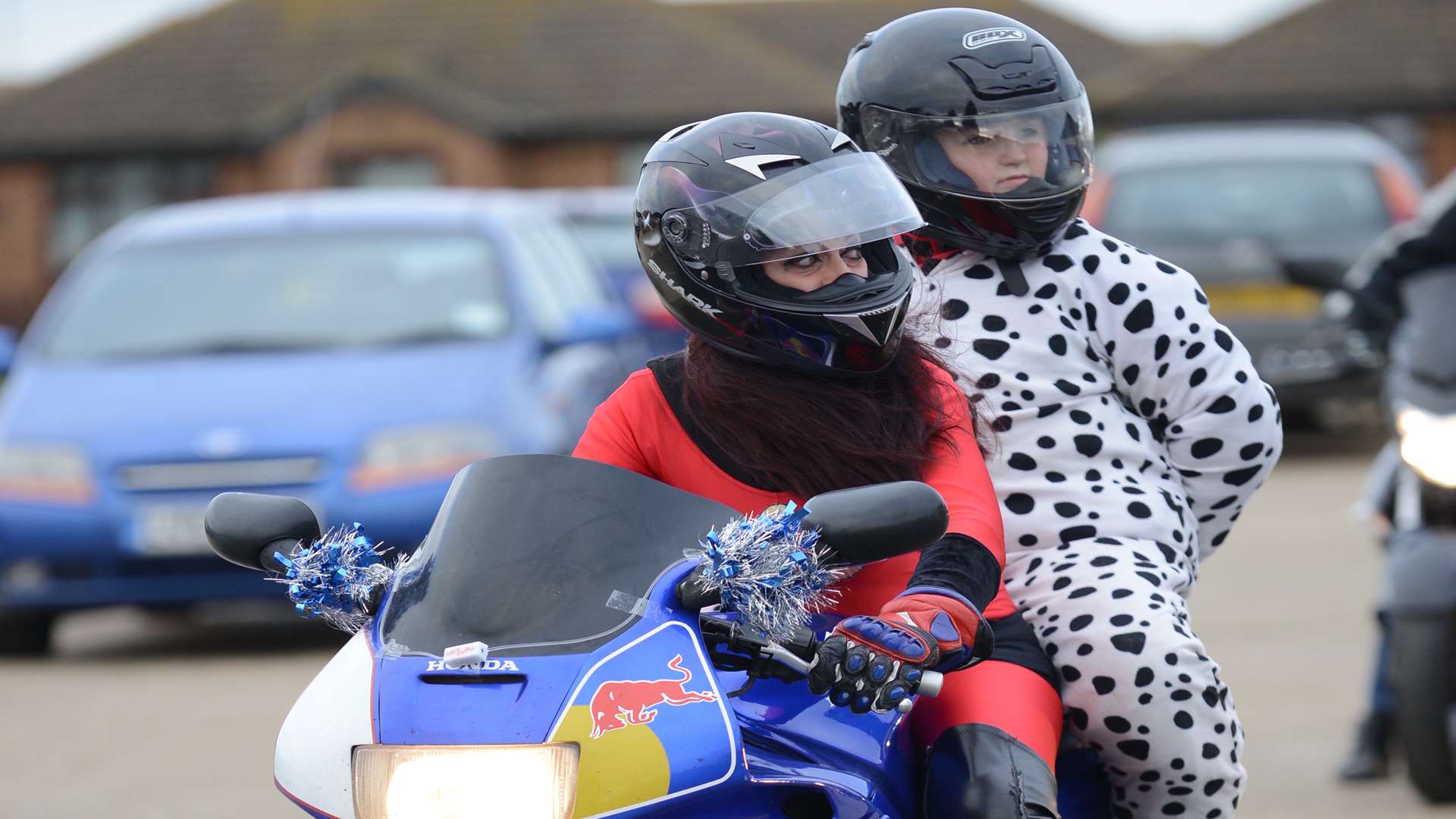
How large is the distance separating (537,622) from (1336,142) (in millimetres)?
12572

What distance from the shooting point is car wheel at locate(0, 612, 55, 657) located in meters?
8.52

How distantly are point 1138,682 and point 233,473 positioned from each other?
5.46 m

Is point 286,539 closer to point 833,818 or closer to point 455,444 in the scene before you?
point 833,818

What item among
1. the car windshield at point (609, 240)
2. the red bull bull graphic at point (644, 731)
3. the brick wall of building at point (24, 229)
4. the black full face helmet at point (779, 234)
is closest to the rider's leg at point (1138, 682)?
the black full face helmet at point (779, 234)

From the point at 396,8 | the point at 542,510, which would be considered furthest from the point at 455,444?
the point at 396,8

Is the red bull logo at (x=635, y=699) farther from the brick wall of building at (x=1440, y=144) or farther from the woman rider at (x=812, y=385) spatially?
the brick wall of building at (x=1440, y=144)

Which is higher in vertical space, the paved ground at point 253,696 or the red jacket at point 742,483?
the red jacket at point 742,483

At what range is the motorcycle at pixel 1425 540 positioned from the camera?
549 centimetres

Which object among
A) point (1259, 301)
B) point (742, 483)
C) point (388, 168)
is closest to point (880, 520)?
Result: point (742, 483)

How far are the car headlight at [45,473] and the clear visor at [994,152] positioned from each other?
17.6 ft

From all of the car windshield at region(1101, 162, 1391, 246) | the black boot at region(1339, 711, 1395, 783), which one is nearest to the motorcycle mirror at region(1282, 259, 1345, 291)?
the black boot at region(1339, 711, 1395, 783)

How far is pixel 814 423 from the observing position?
2896 millimetres

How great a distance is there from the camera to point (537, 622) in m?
2.45

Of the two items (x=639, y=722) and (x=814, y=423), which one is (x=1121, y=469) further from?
(x=639, y=722)
